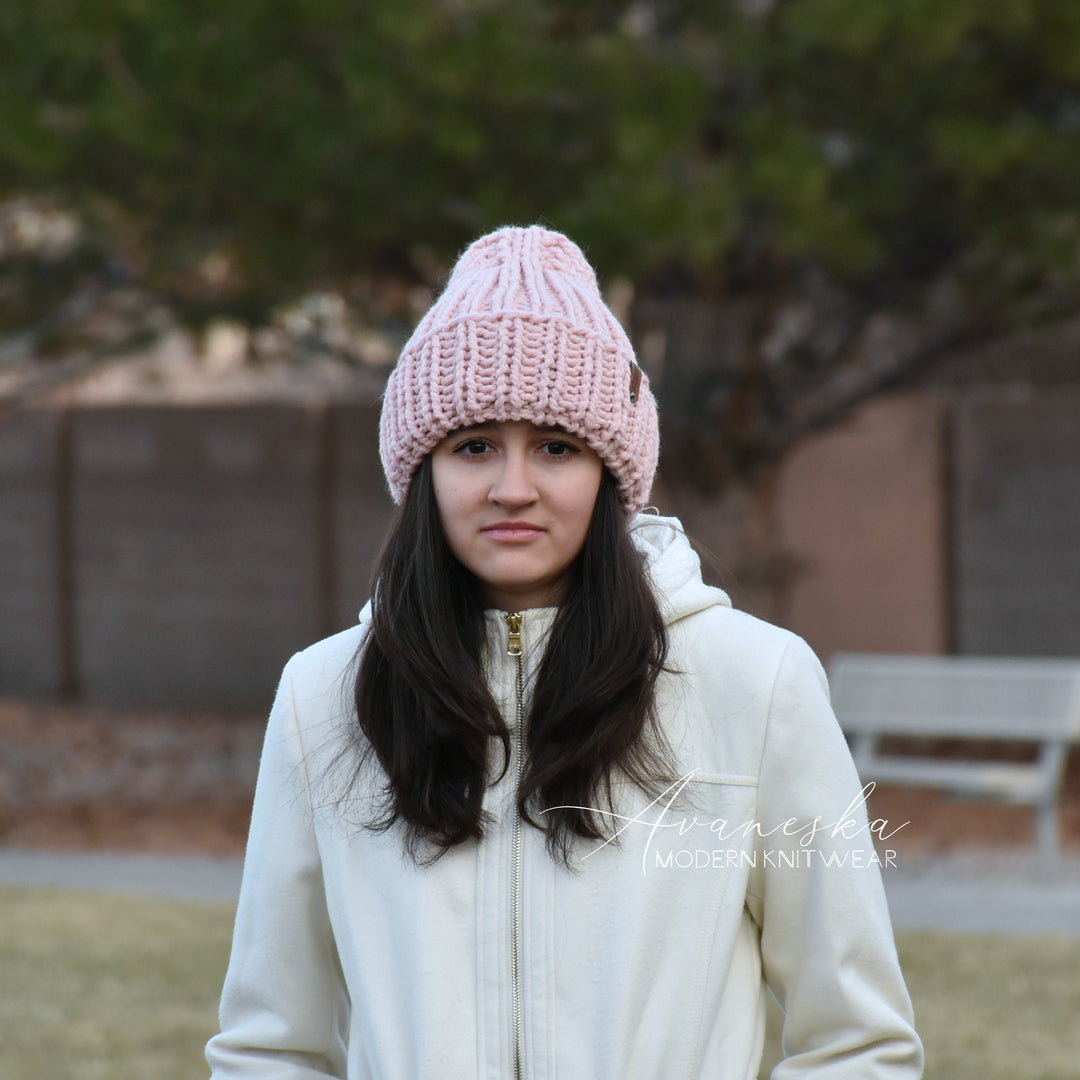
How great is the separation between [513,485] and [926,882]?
199 inches

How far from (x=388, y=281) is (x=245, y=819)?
103 inches

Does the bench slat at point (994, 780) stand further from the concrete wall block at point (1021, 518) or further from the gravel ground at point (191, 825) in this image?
the concrete wall block at point (1021, 518)

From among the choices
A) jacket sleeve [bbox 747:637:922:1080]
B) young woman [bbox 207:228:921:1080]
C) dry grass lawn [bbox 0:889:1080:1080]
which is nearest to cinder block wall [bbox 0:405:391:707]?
dry grass lawn [bbox 0:889:1080:1080]

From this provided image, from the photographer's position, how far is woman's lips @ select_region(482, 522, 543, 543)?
5.94 ft

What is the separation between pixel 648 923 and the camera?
1731 mm

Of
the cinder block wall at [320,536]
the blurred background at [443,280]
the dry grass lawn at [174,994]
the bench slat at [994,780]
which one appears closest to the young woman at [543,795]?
the blurred background at [443,280]

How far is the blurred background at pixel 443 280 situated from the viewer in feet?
18.3

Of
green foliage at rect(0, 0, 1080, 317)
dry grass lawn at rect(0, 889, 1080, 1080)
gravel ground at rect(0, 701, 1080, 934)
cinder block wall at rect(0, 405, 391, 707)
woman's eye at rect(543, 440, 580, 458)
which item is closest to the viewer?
woman's eye at rect(543, 440, 580, 458)

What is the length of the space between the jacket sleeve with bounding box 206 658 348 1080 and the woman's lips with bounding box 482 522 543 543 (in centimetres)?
34

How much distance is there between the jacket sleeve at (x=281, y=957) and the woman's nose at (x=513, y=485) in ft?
1.24

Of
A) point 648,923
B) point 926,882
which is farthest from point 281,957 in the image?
point 926,882

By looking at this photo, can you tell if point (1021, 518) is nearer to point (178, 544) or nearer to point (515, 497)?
point (178, 544)

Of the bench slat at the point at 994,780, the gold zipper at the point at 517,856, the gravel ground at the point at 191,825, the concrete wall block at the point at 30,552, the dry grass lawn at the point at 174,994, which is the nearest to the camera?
the gold zipper at the point at 517,856

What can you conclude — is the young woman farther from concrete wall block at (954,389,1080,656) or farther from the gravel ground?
concrete wall block at (954,389,1080,656)
